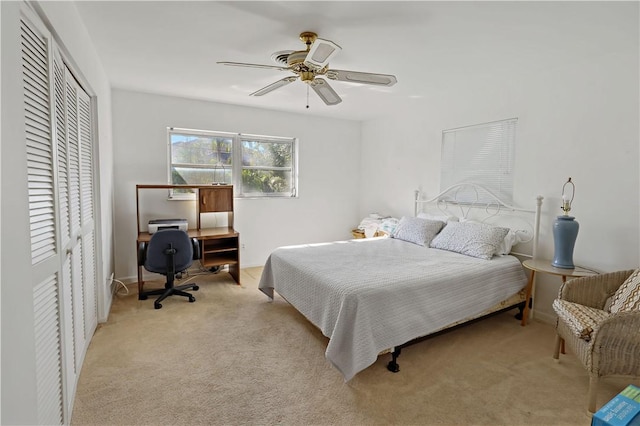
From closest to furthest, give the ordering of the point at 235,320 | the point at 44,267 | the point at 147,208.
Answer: the point at 44,267
the point at 235,320
the point at 147,208

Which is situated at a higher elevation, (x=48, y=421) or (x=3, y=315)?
(x=3, y=315)

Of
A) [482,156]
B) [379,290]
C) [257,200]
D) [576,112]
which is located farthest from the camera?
[257,200]

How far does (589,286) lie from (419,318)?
1.24m

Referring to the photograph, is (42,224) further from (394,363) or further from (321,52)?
(394,363)

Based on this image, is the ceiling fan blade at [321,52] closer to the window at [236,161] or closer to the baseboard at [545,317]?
the window at [236,161]

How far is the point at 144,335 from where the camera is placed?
8.80 feet

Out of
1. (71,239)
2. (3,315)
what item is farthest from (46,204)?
(3,315)

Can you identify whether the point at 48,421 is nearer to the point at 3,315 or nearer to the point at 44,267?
the point at 44,267

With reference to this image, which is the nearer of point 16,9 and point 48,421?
point 16,9

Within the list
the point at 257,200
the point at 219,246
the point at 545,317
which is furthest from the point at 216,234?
the point at 545,317

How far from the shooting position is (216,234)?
12.9ft

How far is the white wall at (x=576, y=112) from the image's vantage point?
2.26m

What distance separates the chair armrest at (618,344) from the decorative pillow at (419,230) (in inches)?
72.5

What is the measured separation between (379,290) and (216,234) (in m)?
2.41
